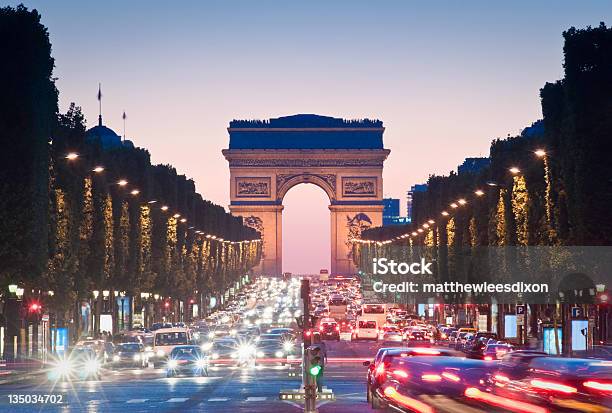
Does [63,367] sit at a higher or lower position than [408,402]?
lower

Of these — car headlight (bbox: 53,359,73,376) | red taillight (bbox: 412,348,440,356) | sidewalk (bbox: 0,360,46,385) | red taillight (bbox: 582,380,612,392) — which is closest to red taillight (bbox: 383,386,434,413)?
red taillight (bbox: 582,380,612,392)

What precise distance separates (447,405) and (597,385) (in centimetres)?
189

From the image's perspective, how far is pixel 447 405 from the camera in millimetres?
19875

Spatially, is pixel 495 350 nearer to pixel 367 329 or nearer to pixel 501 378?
pixel 501 378

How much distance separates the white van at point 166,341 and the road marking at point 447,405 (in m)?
55.6

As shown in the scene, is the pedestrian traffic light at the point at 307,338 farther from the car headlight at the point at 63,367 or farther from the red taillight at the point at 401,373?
the car headlight at the point at 63,367

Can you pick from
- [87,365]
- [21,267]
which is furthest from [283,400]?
[21,267]

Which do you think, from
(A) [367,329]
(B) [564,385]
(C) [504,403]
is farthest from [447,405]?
(A) [367,329]

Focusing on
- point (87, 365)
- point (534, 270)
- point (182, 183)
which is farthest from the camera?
point (182, 183)

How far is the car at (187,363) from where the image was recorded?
200 ft

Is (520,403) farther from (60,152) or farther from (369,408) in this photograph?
(60,152)

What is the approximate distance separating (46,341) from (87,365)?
728 inches

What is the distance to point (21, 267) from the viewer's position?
237ft

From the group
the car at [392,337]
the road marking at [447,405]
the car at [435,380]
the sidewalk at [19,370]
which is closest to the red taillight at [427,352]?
the car at [435,380]
